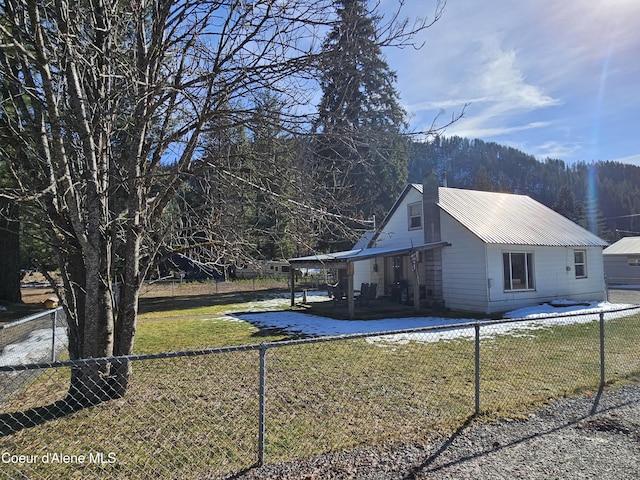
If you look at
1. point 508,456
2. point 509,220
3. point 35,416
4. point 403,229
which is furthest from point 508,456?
point 403,229

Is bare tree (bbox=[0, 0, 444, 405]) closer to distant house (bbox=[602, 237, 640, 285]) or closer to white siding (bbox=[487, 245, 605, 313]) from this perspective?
white siding (bbox=[487, 245, 605, 313])

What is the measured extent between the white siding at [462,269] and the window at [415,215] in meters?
1.52

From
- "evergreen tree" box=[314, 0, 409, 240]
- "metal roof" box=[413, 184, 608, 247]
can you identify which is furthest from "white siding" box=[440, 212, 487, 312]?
"evergreen tree" box=[314, 0, 409, 240]

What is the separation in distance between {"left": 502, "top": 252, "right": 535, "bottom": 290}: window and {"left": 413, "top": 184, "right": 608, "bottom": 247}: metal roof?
2.06ft

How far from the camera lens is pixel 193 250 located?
18.9ft

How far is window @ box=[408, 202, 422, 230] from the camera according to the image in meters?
17.1

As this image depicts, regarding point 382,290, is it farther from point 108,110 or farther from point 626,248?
point 626,248

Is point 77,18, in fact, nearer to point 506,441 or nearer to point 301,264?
point 506,441

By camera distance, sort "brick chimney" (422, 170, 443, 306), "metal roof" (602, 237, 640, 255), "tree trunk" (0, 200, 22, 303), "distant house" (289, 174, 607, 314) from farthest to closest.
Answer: "metal roof" (602, 237, 640, 255) → "tree trunk" (0, 200, 22, 303) → "brick chimney" (422, 170, 443, 306) → "distant house" (289, 174, 607, 314)

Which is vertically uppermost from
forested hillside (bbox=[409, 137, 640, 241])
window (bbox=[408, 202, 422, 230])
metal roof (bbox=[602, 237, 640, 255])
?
forested hillside (bbox=[409, 137, 640, 241])

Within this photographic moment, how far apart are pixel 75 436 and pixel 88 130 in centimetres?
320

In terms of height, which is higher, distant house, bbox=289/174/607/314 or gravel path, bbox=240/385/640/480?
distant house, bbox=289/174/607/314

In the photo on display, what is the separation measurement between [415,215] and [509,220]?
3.65m

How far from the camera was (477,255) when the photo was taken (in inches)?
556
